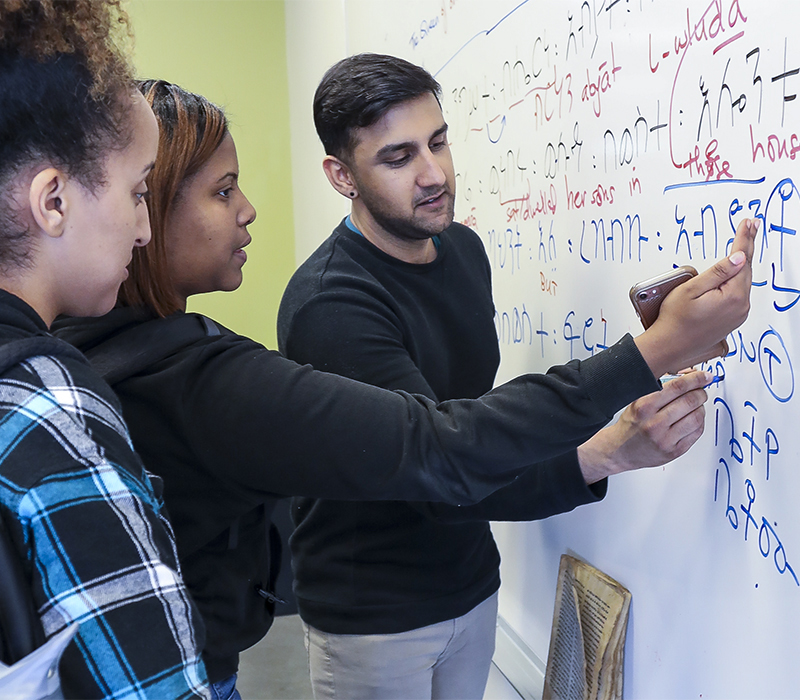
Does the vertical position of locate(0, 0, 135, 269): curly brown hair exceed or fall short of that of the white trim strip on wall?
it exceeds it

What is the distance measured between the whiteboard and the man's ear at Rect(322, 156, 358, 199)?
32 centimetres

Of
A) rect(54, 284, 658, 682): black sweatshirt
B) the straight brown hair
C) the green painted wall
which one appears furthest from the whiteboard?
the green painted wall

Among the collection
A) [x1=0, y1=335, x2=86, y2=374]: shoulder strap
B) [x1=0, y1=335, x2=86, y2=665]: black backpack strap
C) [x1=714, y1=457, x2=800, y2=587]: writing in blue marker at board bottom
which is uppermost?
[x1=0, y1=335, x2=86, y2=374]: shoulder strap

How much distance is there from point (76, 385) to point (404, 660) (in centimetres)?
79

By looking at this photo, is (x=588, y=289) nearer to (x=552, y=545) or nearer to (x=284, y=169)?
(x=552, y=545)

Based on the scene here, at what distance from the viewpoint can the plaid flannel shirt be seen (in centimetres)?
45

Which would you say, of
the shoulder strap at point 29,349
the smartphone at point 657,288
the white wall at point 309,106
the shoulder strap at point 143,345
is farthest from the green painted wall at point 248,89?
the shoulder strap at point 29,349

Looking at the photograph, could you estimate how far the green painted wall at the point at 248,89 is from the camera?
3.26 meters

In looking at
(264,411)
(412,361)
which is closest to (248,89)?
(412,361)

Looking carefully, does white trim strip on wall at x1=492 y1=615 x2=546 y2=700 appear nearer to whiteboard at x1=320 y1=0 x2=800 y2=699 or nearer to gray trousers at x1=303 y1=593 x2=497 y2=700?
whiteboard at x1=320 y1=0 x2=800 y2=699

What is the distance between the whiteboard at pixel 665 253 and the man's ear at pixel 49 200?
66 centimetres

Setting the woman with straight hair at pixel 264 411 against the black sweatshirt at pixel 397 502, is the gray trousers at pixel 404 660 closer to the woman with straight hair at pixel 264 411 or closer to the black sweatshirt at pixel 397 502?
the black sweatshirt at pixel 397 502

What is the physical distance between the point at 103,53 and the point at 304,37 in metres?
2.64

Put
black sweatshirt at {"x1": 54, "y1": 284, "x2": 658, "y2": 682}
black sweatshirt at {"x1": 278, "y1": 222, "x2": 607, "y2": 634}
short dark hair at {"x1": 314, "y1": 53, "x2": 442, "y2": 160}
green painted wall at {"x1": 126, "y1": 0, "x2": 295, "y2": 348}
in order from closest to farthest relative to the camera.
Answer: black sweatshirt at {"x1": 54, "y1": 284, "x2": 658, "y2": 682} < black sweatshirt at {"x1": 278, "y1": 222, "x2": 607, "y2": 634} < short dark hair at {"x1": 314, "y1": 53, "x2": 442, "y2": 160} < green painted wall at {"x1": 126, "y1": 0, "x2": 295, "y2": 348}
